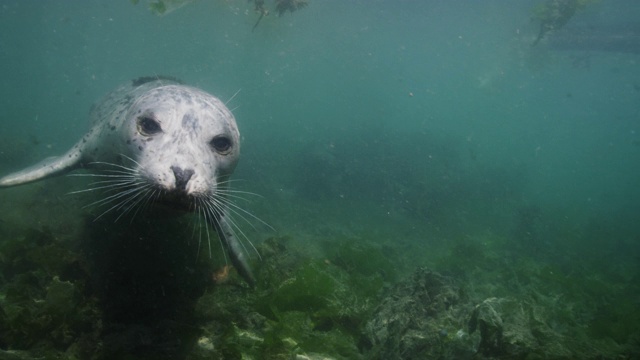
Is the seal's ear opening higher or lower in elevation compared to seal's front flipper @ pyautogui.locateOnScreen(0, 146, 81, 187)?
higher

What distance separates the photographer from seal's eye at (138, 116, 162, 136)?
266 cm

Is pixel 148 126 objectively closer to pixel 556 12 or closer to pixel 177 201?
pixel 177 201

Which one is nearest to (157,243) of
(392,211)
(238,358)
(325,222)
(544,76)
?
(238,358)

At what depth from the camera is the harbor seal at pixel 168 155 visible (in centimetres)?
220

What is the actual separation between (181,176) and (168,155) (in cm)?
31

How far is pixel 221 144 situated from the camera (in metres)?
2.89

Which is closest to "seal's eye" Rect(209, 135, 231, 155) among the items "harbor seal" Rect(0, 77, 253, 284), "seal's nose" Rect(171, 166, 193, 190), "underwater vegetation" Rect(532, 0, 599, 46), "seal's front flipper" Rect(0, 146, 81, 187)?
"harbor seal" Rect(0, 77, 253, 284)

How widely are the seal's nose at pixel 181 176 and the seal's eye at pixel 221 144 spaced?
2.06 ft

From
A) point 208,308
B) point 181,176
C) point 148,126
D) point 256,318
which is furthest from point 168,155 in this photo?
point 256,318

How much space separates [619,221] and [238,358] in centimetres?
2292

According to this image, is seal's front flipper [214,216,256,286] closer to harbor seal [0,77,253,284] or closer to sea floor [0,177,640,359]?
harbor seal [0,77,253,284]

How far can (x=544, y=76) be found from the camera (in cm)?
4234

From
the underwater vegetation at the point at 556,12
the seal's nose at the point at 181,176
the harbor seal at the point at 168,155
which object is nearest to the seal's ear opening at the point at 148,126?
the harbor seal at the point at 168,155

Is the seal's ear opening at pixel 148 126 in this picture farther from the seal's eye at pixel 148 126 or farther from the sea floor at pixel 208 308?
the sea floor at pixel 208 308
